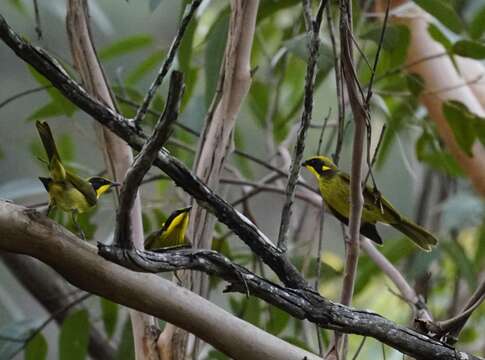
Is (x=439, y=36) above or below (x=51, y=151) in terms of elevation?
above

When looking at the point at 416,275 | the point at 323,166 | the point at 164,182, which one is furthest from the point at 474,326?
the point at 323,166

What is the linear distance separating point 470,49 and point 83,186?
2.84ft

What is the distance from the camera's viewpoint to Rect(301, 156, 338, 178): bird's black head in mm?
1520

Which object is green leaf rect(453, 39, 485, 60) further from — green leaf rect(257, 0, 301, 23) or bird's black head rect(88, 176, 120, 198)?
bird's black head rect(88, 176, 120, 198)

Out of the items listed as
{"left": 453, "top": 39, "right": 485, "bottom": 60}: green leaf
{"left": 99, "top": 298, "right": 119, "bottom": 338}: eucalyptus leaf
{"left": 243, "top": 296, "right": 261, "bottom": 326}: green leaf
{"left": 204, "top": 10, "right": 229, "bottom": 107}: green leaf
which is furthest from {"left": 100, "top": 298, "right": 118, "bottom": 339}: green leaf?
{"left": 453, "top": 39, "right": 485, "bottom": 60}: green leaf

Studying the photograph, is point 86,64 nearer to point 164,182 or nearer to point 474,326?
point 164,182

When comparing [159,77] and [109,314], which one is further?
[109,314]

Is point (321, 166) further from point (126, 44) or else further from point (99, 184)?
point (126, 44)

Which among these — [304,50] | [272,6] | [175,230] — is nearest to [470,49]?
[304,50]

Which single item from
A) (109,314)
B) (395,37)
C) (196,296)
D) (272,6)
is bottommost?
(196,296)

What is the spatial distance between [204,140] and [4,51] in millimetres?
3670

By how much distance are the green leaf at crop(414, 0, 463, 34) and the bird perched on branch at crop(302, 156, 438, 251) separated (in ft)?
1.07

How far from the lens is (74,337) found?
1.75 m

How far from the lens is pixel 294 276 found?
1.01 metres
